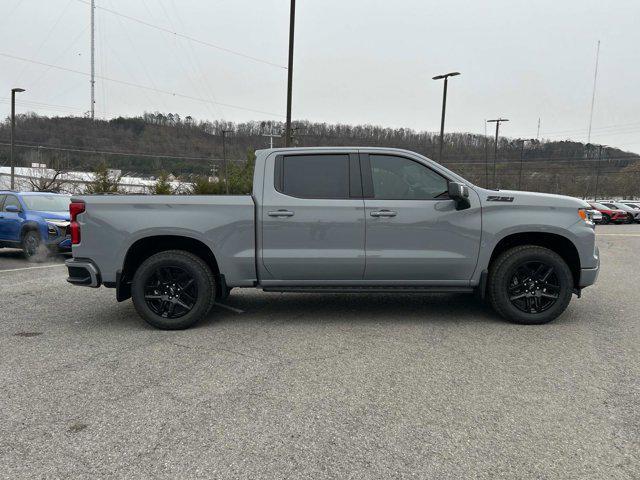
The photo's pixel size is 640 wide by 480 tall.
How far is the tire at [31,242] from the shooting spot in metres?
10.7

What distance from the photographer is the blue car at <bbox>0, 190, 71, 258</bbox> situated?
1064cm

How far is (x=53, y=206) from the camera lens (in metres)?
11.6

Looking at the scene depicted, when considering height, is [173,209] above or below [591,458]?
above

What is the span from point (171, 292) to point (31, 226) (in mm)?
7365

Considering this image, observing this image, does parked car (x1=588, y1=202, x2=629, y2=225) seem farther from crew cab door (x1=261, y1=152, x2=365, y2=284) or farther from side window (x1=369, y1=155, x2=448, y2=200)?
crew cab door (x1=261, y1=152, x2=365, y2=284)

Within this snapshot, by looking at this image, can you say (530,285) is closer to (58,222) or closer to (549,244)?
(549,244)

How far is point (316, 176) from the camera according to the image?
530 cm

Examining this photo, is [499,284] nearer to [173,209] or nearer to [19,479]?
[173,209]

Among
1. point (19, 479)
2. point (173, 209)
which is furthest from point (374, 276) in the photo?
point (19, 479)

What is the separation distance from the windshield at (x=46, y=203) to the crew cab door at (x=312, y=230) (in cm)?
833

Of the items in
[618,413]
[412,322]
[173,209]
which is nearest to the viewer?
[618,413]

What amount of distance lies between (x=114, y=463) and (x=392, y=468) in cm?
150

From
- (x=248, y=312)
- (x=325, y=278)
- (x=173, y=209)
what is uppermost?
(x=173, y=209)

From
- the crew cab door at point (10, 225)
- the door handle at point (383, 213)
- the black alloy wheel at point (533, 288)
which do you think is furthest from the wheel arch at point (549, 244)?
the crew cab door at point (10, 225)
